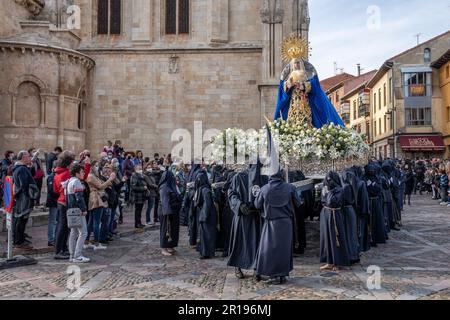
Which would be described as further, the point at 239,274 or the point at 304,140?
the point at 304,140

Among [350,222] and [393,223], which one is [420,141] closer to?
[393,223]

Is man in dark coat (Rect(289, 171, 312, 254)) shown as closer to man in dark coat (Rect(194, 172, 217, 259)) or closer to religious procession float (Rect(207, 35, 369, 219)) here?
religious procession float (Rect(207, 35, 369, 219))

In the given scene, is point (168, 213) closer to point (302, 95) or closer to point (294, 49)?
point (302, 95)

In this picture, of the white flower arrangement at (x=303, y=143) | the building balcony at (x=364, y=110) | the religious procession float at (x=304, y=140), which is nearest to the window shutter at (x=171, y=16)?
the religious procession float at (x=304, y=140)

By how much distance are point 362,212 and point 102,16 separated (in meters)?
22.2

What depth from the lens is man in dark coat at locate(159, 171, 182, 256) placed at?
9.59m

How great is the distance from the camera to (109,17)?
86.6 ft

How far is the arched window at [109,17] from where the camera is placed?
86.5 ft

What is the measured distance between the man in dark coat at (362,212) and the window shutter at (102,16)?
20.9 meters

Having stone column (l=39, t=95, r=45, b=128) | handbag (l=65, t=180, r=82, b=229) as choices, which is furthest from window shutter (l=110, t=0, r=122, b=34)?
handbag (l=65, t=180, r=82, b=229)

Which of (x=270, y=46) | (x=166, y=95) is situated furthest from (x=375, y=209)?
(x=166, y=95)

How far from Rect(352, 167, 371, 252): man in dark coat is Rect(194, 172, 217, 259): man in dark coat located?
305 centimetres

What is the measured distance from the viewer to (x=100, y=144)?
2573 centimetres

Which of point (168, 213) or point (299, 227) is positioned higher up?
point (168, 213)
